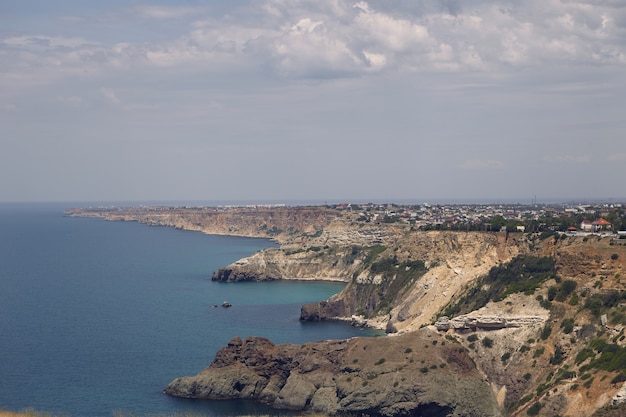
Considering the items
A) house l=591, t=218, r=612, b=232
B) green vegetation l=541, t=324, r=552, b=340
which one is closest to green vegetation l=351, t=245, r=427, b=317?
house l=591, t=218, r=612, b=232

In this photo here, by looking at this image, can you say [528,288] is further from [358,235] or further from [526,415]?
[358,235]

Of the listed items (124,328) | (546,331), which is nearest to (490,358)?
(546,331)

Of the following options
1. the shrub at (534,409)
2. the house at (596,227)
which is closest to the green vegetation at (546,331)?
the shrub at (534,409)

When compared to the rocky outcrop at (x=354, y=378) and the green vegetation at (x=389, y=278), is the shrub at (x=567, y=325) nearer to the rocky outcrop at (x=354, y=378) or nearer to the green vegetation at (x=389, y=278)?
the rocky outcrop at (x=354, y=378)

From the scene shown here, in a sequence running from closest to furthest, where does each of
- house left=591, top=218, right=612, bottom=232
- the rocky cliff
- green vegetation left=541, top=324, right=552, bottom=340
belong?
the rocky cliff < green vegetation left=541, top=324, right=552, bottom=340 < house left=591, top=218, right=612, bottom=232

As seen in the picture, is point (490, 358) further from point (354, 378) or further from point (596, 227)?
point (596, 227)

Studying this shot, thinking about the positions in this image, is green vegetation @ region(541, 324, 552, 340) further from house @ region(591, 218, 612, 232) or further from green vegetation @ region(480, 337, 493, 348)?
house @ region(591, 218, 612, 232)

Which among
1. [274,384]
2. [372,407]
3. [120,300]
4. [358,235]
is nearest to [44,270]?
[120,300]
